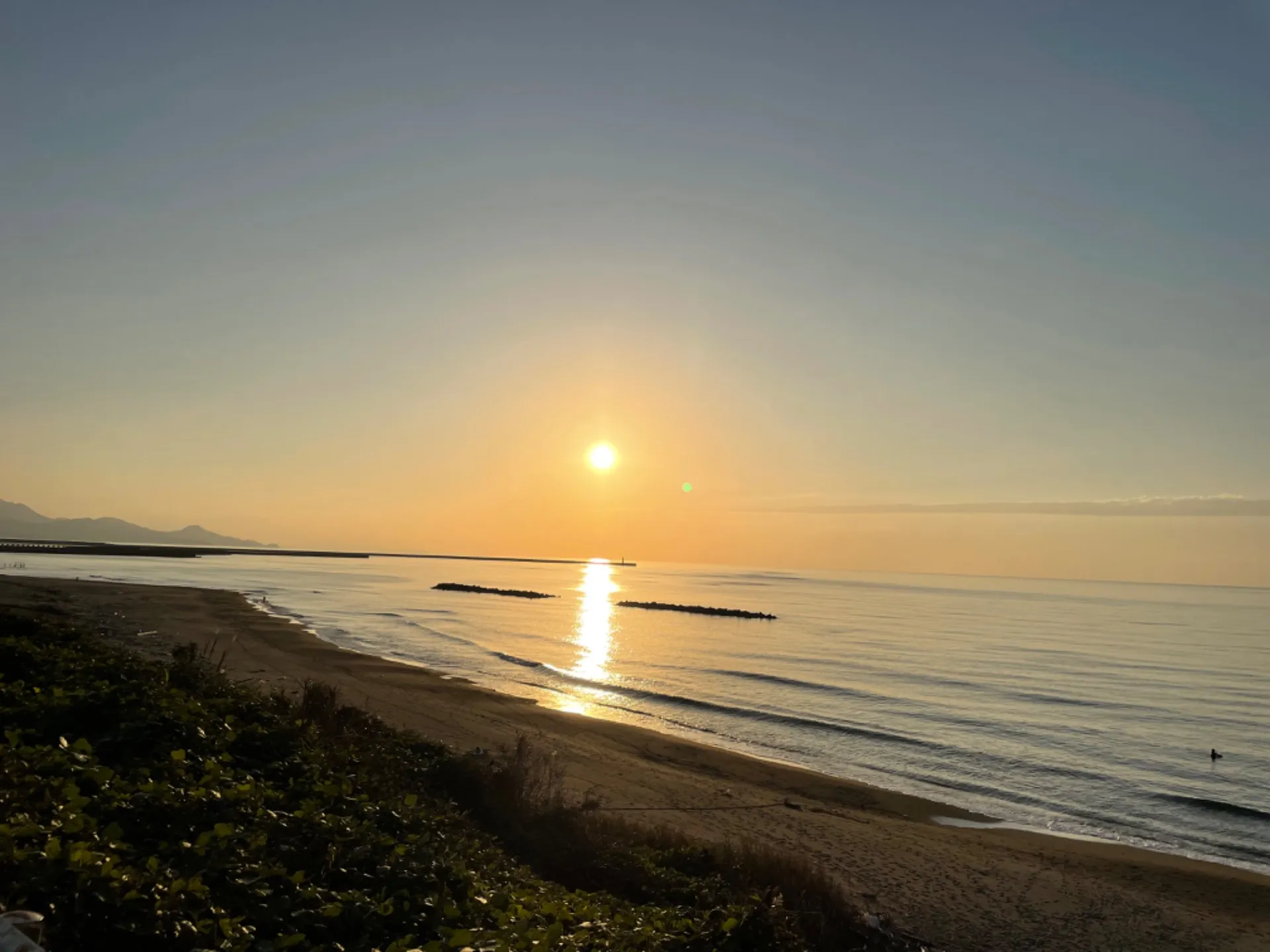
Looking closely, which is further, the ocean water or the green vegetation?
the ocean water

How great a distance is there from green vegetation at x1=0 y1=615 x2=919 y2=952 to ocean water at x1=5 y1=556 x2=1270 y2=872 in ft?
48.0

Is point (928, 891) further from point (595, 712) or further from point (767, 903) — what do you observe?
point (595, 712)

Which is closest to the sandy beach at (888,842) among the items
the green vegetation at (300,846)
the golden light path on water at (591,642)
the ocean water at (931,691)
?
the ocean water at (931,691)

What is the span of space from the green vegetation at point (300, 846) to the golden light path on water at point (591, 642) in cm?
2026

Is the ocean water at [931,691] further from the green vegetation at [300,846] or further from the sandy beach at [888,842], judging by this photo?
the green vegetation at [300,846]

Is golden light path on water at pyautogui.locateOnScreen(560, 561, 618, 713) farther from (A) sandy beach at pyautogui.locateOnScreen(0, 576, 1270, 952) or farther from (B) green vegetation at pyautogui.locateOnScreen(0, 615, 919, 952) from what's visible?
(B) green vegetation at pyautogui.locateOnScreen(0, 615, 919, 952)

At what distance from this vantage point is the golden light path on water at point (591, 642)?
38056mm

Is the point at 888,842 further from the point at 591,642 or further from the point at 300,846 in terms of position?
the point at 591,642

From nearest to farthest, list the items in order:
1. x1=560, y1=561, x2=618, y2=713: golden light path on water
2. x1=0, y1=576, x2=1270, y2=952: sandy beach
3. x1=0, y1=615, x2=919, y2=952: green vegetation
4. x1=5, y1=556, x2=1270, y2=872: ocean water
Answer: x1=0, y1=615, x2=919, y2=952: green vegetation, x1=0, y1=576, x2=1270, y2=952: sandy beach, x1=5, y1=556, x2=1270, y2=872: ocean water, x1=560, y1=561, x2=618, y2=713: golden light path on water

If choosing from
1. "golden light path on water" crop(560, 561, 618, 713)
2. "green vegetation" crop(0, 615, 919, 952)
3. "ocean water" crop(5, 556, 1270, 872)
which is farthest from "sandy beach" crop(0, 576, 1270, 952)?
"golden light path on water" crop(560, 561, 618, 713)

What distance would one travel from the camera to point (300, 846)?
7180 millimetres

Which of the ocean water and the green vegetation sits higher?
the green vegetation

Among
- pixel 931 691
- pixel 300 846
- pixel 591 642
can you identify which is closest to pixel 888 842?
pixel 300 846

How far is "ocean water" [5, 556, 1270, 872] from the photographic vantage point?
941 inches
